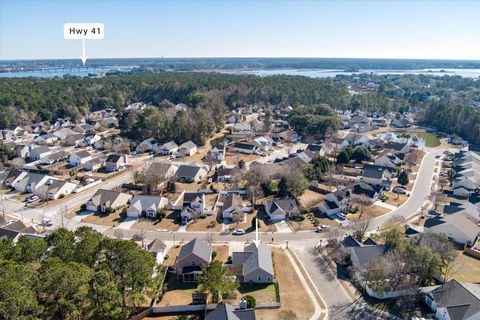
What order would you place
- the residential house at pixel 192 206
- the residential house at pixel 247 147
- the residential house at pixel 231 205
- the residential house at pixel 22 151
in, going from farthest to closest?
the residential house at pixel 247 147
the residential house at pixel 22 151
the residential house at pixel 231 205
the residential house at pixel 192 206

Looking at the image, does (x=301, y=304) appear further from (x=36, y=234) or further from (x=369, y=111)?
(x=369, y=111)

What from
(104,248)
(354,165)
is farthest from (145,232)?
(354,165)

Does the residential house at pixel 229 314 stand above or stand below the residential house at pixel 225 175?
below

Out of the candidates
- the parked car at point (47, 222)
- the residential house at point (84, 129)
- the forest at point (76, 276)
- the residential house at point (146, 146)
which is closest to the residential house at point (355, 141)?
the residential house at point (146, 146)

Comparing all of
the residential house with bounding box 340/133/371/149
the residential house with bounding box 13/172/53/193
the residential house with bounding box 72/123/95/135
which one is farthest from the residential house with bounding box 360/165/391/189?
the residential house with bounding box 72/123/95/135

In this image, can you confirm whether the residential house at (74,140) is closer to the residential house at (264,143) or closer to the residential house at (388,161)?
the residential house at (264,143)

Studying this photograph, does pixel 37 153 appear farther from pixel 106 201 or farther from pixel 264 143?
pixel 264 143
